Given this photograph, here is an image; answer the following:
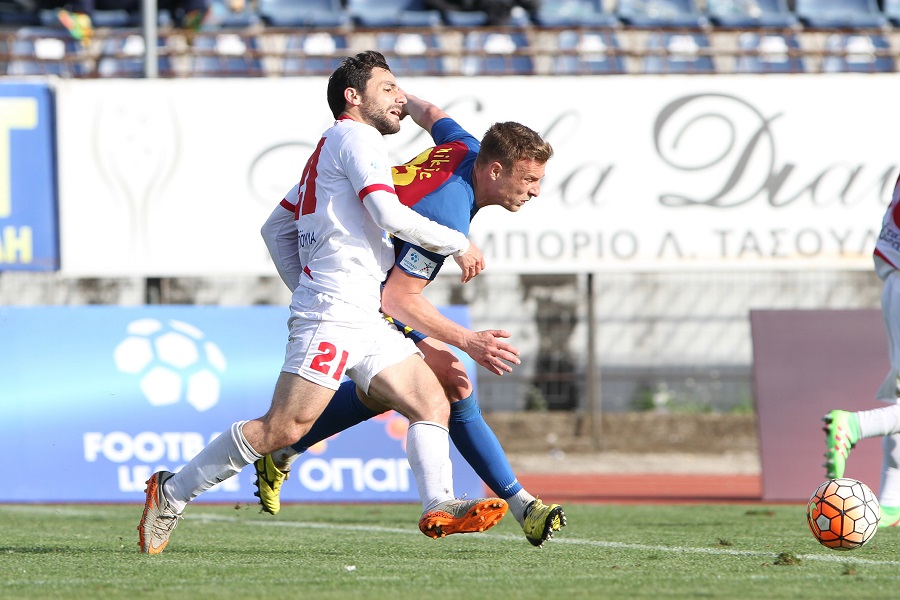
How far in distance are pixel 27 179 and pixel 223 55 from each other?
2.32 metres

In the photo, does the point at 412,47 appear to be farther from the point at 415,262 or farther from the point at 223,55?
the point at 415,262

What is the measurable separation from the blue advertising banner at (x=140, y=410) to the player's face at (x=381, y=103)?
4.33m

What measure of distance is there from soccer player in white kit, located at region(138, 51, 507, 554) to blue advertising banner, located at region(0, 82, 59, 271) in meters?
7.39

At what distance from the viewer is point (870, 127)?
12430 mm

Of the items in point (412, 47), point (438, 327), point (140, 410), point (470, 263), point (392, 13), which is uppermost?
point (392, 13)

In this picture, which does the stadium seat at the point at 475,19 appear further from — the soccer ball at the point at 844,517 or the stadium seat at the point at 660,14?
the soccer ball at the point at 844,517

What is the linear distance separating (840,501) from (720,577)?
1.11 meters

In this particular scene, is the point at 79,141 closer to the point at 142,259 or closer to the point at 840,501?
the point at 142,259

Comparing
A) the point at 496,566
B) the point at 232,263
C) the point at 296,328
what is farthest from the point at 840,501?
the point at 232,263

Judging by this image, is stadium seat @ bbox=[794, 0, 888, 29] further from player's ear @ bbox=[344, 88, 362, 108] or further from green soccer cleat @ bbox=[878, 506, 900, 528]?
player's ear @ bbox=[344, 88, 362, 108]

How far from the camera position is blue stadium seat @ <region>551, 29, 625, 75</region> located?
1454cm

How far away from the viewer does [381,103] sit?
5.06m

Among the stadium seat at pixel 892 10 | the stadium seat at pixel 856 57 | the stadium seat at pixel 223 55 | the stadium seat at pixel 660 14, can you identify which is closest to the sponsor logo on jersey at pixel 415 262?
the stadium seat at pixel 223 55

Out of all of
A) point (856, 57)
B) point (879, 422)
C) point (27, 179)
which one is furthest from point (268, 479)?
point (856, 57)
